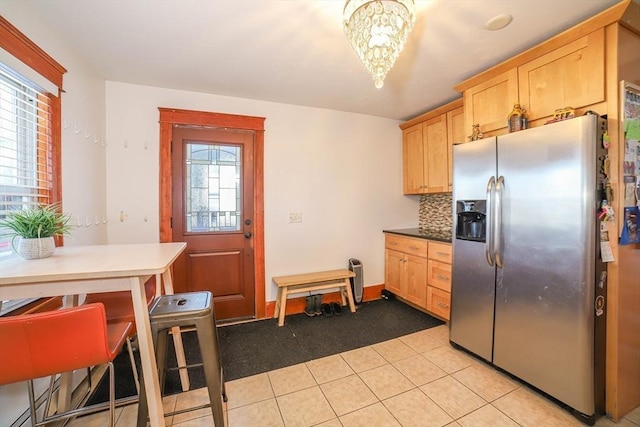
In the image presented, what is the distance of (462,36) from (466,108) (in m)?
0.73

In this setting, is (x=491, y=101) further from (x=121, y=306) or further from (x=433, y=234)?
(x=121, y=306)

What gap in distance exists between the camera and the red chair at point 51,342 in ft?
3.00

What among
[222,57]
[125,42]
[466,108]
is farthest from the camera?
[466,108]

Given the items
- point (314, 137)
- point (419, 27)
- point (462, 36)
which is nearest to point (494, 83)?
point (462, 36)

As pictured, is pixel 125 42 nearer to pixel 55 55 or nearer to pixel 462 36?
pixel 55 55

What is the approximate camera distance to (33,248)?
4.16 feet

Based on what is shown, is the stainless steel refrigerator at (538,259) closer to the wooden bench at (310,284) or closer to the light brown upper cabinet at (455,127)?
the light brown upper cabinet at (455,127)

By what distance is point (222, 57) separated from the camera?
6.84 ft

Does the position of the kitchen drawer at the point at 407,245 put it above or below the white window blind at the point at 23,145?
below

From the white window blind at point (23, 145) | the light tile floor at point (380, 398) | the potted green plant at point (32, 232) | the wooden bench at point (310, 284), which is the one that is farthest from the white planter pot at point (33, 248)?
the wooden bench at point (310, 284)

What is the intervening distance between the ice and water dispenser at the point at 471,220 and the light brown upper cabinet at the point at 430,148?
834 millimetres

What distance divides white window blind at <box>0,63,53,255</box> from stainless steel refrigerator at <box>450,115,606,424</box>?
9.47ft

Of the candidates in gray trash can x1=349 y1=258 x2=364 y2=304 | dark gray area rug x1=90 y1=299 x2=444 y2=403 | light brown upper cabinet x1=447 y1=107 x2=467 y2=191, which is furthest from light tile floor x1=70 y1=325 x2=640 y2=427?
light brown upper cabinet x1=447 y1=107 x2=467 y2=191

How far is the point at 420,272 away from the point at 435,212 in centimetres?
98
